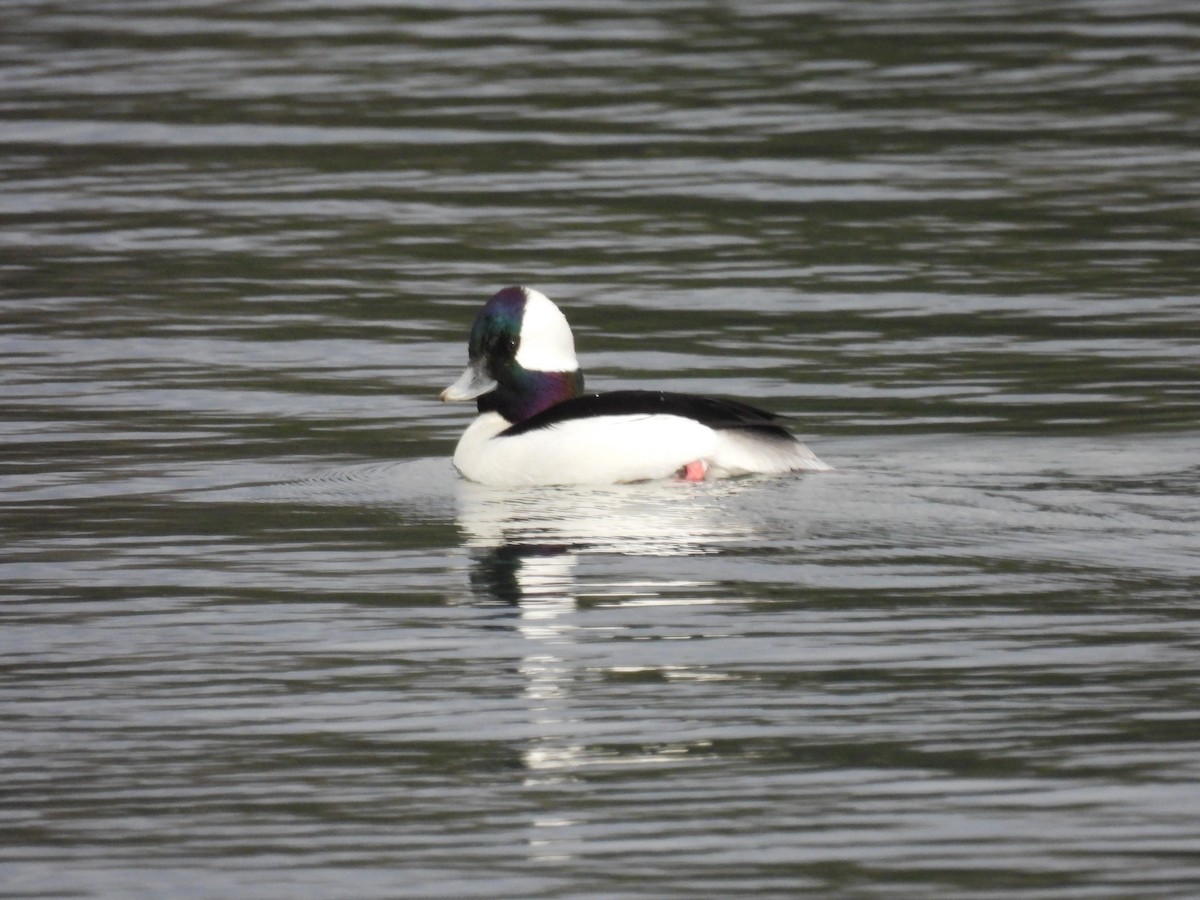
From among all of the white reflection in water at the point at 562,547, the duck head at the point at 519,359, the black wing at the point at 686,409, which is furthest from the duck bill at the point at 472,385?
the black wing at the point at 686,409

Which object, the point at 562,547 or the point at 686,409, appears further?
the point at 686,409

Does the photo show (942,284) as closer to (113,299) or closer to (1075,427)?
(1075,427)

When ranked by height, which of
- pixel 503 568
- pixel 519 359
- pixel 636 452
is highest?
pixel 519 359

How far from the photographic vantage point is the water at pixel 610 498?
6.17 meters

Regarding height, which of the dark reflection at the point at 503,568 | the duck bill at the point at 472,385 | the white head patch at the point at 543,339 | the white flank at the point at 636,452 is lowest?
the dark reflection at the point at 503,568

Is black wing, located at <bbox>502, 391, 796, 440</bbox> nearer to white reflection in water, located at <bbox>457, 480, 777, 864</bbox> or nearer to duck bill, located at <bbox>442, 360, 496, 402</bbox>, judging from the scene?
white reflection in water, located at <bbox>457, 480, 777, 864</bbox>

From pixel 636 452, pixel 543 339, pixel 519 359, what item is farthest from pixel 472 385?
pixel 636 452

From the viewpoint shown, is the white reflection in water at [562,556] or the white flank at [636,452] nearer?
the white reflection in water at [562,556]

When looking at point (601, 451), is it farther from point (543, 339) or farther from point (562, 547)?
point (562, 547)

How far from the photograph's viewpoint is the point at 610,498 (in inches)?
405

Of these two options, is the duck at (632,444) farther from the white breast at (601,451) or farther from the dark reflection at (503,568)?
the dark reflection at (503,568)

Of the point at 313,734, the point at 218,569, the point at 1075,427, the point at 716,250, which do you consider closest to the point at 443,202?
the point at 716,250

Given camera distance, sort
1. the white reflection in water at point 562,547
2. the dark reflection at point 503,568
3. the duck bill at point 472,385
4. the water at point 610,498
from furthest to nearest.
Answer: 1. the duck bill at point 472,385
2. the dark reflection at point 503,568
3. the white reflection in water at point 562,547
4. the water at point 610,498

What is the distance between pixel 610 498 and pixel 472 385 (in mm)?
1288
